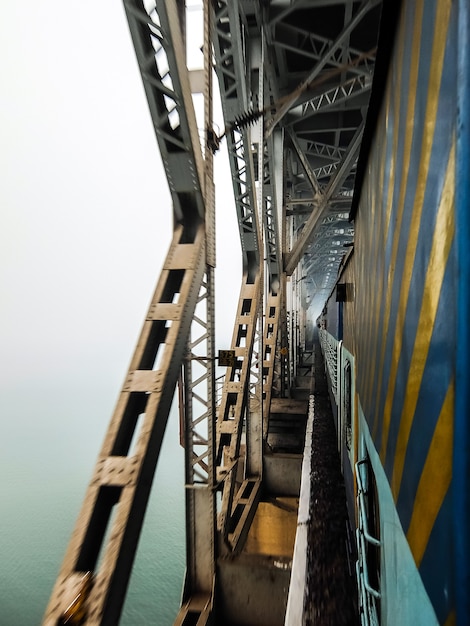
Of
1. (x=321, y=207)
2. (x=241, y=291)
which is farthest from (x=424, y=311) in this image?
(x=321, y=207)

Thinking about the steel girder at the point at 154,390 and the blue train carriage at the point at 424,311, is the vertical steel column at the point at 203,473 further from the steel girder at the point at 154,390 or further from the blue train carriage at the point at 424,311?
the blue train carriage at the point at 424,311

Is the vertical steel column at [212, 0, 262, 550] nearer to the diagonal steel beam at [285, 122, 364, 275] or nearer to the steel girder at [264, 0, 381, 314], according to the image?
the steel girder at [264, 0, 381, 314]

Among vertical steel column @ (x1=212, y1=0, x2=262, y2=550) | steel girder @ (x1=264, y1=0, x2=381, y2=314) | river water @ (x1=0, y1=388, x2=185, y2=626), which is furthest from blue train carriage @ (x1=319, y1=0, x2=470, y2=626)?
river water @ (x1=0, y1=388, x2=185, y2=626)

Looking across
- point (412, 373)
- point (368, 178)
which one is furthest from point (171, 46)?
point (412, 373)

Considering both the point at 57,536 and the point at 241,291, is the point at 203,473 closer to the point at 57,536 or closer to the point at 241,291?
the point at 241,291

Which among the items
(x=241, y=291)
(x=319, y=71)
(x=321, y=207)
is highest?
(x=319, y=71)

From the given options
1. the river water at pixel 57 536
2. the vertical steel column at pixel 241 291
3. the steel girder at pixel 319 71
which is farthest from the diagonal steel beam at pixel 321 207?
the river water at pixel 57 536

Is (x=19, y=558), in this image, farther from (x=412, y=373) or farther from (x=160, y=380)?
(x=412, y=373)

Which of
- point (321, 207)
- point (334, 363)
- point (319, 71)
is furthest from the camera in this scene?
point (321, 207)
